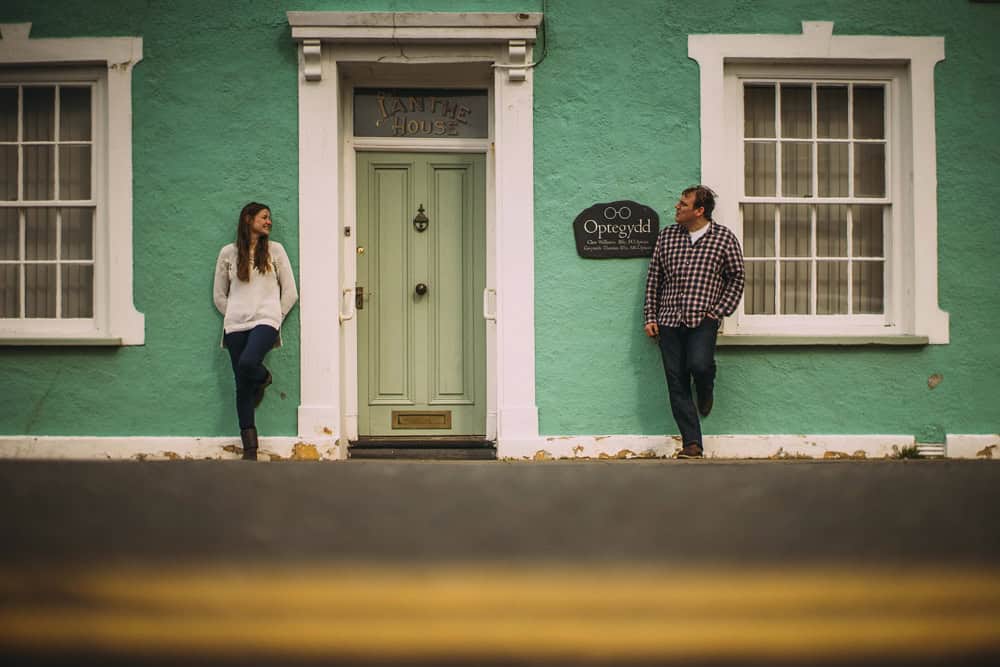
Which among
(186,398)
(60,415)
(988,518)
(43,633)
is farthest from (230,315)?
(988,518)

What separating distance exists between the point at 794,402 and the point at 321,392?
3.50m

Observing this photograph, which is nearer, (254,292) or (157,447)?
(254,292)

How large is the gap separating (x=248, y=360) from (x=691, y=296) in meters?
3.08

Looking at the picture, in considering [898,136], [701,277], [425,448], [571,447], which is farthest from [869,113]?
[425,448]

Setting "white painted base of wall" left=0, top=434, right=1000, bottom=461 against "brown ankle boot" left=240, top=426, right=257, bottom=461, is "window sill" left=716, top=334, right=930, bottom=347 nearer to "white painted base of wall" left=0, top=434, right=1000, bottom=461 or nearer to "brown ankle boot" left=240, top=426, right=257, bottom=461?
"white painted base of wall" left=0, top=434, right=1000, bottom=461

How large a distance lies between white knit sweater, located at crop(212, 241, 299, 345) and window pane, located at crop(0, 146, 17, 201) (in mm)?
1824

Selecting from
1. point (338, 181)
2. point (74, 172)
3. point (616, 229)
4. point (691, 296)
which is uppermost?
point (74, 172)

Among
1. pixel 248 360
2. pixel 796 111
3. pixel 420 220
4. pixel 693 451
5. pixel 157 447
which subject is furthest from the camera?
pixel 420 220

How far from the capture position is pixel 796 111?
708cm

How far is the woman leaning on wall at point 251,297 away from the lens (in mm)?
6418

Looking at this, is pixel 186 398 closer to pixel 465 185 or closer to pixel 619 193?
pixel 465 185

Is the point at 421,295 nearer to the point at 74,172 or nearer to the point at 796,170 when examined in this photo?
the point at 74,172

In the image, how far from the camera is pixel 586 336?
6805 millimetres

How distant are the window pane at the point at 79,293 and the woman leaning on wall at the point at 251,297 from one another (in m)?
1.15
